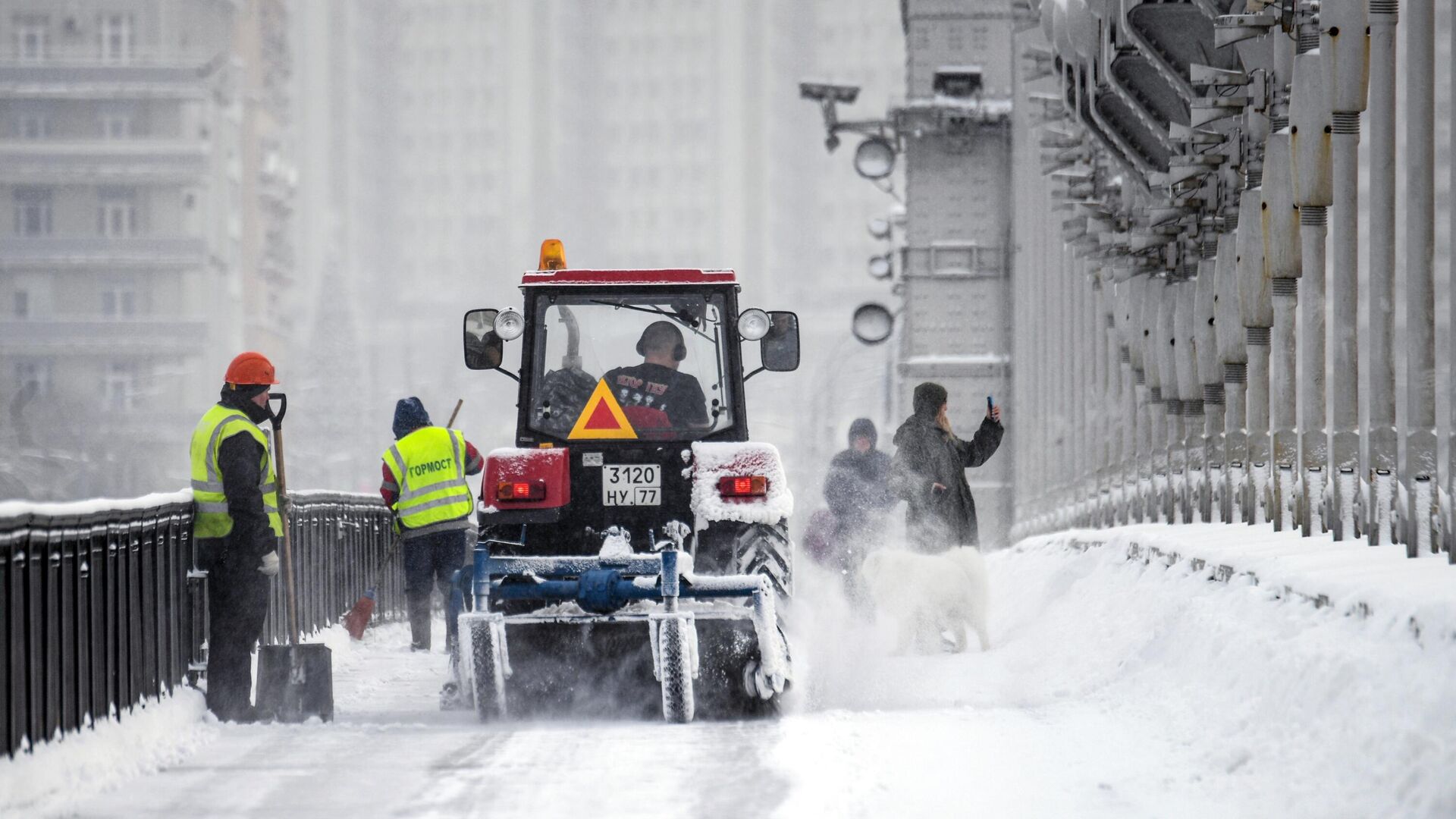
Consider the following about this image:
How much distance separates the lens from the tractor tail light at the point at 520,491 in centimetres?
957

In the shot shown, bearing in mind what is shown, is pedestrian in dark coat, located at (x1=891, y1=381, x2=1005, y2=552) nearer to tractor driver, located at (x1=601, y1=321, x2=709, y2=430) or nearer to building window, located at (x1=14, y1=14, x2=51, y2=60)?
tractor driver, located at (x1=601, y1=321, x2=709, y2=430)

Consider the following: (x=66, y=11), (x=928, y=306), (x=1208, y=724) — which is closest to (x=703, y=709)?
(x=1208, y=724)

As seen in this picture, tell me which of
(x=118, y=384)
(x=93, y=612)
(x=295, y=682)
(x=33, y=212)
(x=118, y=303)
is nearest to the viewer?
(x=93, y=612)

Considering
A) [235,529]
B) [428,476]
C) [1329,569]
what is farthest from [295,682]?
[1329,569]

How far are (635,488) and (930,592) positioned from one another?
2739mm

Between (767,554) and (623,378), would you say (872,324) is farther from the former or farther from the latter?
(767,554)

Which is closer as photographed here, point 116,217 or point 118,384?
point 118,384

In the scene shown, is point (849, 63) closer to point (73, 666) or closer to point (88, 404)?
point (88, 404)

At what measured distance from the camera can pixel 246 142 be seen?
112m

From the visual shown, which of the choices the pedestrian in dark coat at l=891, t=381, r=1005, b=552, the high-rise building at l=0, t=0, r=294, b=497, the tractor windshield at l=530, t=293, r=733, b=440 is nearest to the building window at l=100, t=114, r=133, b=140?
the high-rise building at l=0, t=0, r=294, b=497

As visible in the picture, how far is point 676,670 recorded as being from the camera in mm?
8836

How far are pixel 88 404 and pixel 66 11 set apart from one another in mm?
22401

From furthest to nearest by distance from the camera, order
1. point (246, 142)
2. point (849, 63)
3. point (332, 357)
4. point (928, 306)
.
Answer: point (849, 63), point (246, 142), point (332, 357), point (928, 306)

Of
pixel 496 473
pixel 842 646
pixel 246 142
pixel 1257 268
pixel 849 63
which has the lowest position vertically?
pixel 842 646
